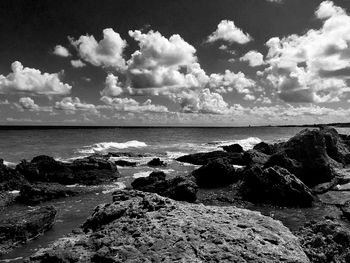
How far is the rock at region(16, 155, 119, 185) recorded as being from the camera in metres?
26.9

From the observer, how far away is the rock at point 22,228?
12.7 metres

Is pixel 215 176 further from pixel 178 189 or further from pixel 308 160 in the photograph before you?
pixel 308 160

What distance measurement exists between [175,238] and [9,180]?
21.6 m

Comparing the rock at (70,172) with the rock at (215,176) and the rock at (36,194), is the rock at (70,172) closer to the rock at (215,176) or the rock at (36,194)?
the rock at (36,194)

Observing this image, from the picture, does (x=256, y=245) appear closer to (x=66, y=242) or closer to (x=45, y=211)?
(x=66, y=242)

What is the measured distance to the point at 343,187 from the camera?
2273cm

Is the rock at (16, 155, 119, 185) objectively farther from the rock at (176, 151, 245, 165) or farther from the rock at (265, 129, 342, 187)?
the rock at (265, 129, 342, 187)

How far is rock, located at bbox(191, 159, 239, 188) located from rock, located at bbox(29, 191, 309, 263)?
17.4 meters

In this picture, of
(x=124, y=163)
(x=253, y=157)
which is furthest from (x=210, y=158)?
(x=124, y=163)

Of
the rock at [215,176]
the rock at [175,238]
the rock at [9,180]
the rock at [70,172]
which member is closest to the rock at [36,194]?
the rock at [9,180]

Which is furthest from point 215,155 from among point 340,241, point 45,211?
point 340,241

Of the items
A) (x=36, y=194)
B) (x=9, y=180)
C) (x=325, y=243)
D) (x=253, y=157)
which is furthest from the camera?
(x=253, y=157)

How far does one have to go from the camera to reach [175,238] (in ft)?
20.0

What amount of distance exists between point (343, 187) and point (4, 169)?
2401 centimetres
